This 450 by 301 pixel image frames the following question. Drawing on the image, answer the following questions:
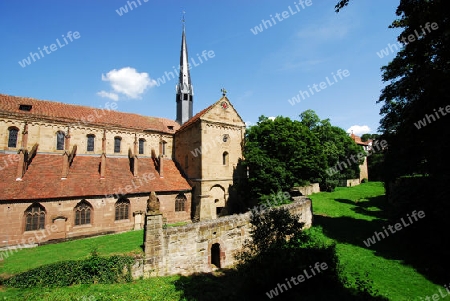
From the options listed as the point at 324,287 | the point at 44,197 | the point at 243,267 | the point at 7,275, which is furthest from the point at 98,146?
the point at 324,287

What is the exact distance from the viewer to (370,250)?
12719 mm

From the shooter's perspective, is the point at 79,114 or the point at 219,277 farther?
the point at 79,114

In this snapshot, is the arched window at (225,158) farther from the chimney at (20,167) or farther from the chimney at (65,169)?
the chimney at (20,167)

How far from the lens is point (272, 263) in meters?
8.08

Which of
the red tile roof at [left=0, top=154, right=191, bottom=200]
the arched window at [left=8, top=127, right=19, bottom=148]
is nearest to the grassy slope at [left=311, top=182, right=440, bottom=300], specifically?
the red tile roof at [left=0, top=154, right=191, bottom=200]

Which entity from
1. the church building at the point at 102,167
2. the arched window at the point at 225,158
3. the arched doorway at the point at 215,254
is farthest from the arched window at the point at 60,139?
the arched doorway at the point at 215,254

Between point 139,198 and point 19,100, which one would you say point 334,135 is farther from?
point 19,100

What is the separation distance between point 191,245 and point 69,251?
8.39 m

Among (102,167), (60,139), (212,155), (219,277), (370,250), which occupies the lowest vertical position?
(219,277)

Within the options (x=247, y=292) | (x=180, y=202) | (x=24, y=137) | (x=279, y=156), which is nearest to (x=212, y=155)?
(x=180, y=202)

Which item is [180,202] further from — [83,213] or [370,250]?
[370,250]

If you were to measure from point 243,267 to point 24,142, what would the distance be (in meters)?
22.5

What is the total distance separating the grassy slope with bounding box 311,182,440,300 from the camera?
880cm

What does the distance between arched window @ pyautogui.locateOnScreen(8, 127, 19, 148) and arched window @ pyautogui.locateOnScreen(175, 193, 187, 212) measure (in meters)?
15.8
